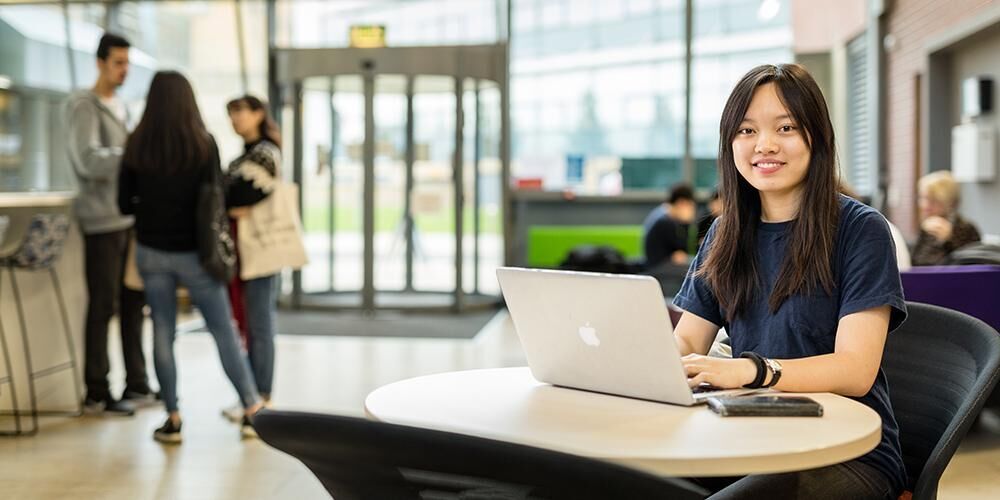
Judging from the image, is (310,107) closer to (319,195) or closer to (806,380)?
(319,195)

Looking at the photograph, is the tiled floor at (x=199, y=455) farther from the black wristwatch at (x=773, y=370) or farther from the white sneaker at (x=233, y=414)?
the black wristwatch at (x=773, y=370)

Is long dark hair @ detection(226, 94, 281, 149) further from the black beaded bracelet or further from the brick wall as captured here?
the brick wall

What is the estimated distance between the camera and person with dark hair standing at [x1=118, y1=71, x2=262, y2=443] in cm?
449

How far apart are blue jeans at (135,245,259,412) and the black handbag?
0.08 meters

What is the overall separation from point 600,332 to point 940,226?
4.67 metres

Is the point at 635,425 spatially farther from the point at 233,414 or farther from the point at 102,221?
the point at 102,221

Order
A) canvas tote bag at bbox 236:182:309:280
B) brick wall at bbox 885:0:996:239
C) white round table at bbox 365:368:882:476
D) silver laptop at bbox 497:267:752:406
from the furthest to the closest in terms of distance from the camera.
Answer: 1. brick wall at bbox 885:0:996:239
2. canvas tote bag at bbox 236:182:309:280
3. silver laptop at bbox 497:267:752:406
4. white round table at bbox 365:368:882:476

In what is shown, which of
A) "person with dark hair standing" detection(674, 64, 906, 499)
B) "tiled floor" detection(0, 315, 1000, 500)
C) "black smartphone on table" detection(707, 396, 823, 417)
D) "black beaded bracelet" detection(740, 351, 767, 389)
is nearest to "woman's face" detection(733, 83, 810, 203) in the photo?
"person with dark hair standing" detection(674, 64, 906, 499)

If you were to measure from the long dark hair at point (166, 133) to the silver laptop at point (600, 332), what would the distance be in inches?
113

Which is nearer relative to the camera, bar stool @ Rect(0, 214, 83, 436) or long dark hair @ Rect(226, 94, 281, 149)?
bar stool @ Rect(0, 214, 83, 436)

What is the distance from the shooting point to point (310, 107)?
1002 centimetres

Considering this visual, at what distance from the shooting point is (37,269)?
16.9 ft

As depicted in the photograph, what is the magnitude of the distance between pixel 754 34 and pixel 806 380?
9.41m

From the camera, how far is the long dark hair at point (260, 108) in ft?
16.3
